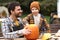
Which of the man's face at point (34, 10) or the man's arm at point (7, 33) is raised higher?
the man's face at point (34, 10)

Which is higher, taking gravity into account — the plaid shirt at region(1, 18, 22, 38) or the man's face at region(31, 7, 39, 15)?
the man's face at region(31, 7, 39, 15)

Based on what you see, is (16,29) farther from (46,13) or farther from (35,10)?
(46,13)

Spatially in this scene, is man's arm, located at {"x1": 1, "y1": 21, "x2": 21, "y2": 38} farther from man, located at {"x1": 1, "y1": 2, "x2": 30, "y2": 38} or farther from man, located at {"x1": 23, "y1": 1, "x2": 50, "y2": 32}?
man, located at {"x1": 23, "y1": 1, "x2": 50, "y2": 32}

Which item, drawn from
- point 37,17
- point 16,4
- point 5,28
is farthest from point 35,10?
point 5,28

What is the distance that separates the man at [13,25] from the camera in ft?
9.86

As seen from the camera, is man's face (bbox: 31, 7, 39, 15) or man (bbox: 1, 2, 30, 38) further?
man's face (bbox: 31, 7, 39, 15)

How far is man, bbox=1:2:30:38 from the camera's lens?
3006 mm

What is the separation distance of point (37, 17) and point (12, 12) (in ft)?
2.35

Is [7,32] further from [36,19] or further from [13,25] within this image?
[36,19]

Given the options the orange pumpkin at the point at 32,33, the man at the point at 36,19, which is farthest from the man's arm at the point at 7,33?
the man at the point at 36,19

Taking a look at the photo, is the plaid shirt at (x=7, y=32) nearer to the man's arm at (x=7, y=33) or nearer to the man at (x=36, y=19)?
the man's arm at (x=7, y=33)

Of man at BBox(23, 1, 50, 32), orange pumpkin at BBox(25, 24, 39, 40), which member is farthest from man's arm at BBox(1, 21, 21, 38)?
man at BBox(23, 1, 50, 32)

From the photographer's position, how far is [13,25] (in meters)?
3.12

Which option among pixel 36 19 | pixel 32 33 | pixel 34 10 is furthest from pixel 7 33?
pixel 36 19
